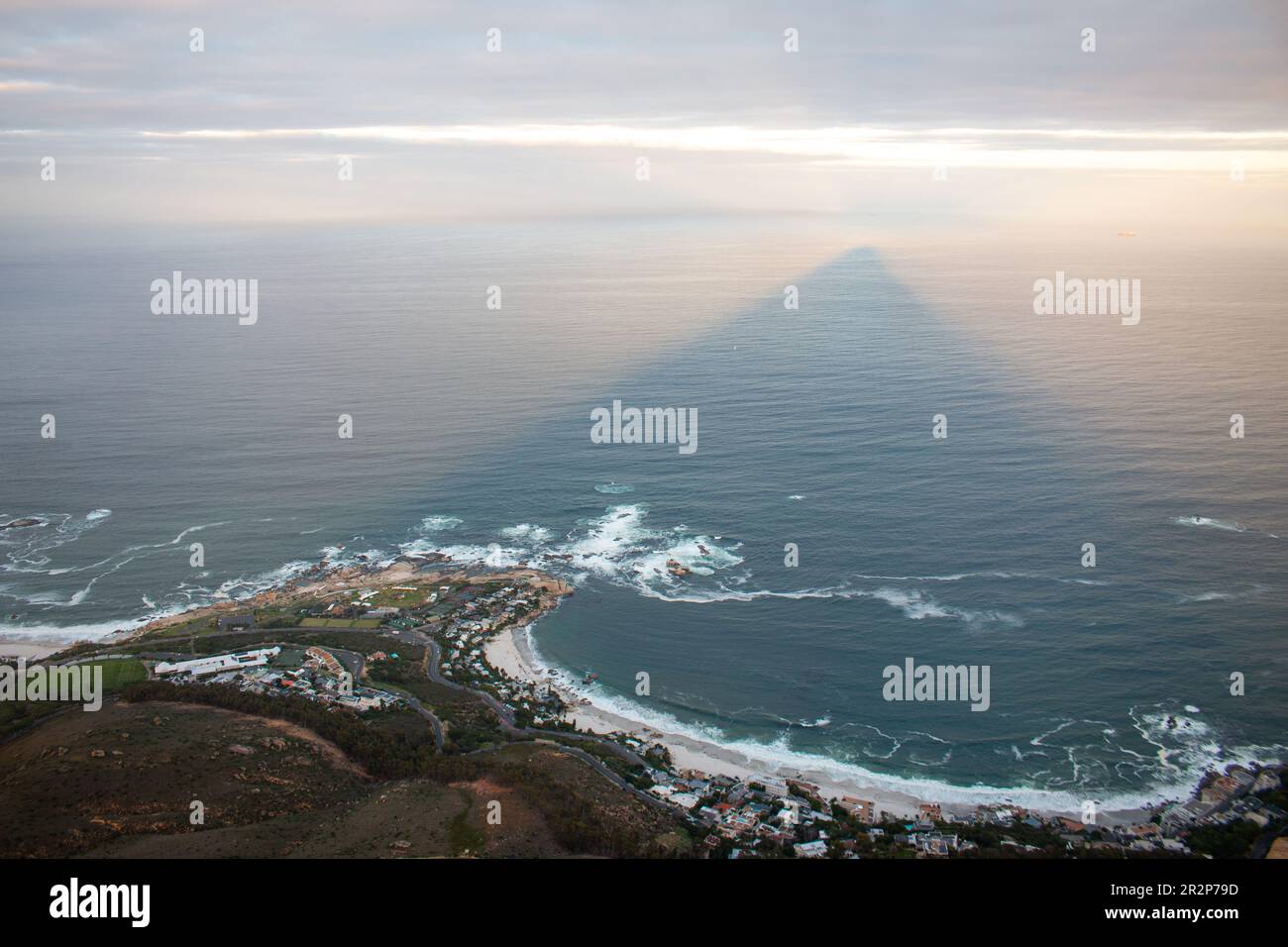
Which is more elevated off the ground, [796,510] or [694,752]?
[796,510]

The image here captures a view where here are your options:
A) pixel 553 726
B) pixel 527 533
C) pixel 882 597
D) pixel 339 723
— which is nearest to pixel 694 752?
pixel 553 726

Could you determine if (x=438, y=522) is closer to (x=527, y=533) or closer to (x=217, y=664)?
(x=527, y=533)

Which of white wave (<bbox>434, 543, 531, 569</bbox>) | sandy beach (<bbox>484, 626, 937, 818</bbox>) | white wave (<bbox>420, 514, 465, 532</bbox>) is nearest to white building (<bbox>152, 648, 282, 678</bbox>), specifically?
sandy beach (<bbox>484, 626, 937, 818</bbox>)

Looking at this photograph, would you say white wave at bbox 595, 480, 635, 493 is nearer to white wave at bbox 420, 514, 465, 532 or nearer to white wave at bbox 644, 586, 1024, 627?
white wave at bbox 420, 514, 465, 532

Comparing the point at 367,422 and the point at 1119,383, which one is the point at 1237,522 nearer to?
the point at 1119,383

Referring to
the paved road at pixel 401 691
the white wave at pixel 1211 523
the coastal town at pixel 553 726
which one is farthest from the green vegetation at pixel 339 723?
the white wave at pixel 1211 523

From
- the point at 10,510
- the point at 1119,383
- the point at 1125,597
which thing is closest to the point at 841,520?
the point at 1125,597

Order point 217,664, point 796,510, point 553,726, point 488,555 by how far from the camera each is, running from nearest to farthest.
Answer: point 553,726
point 217,664
point 488,555
point 796,510
